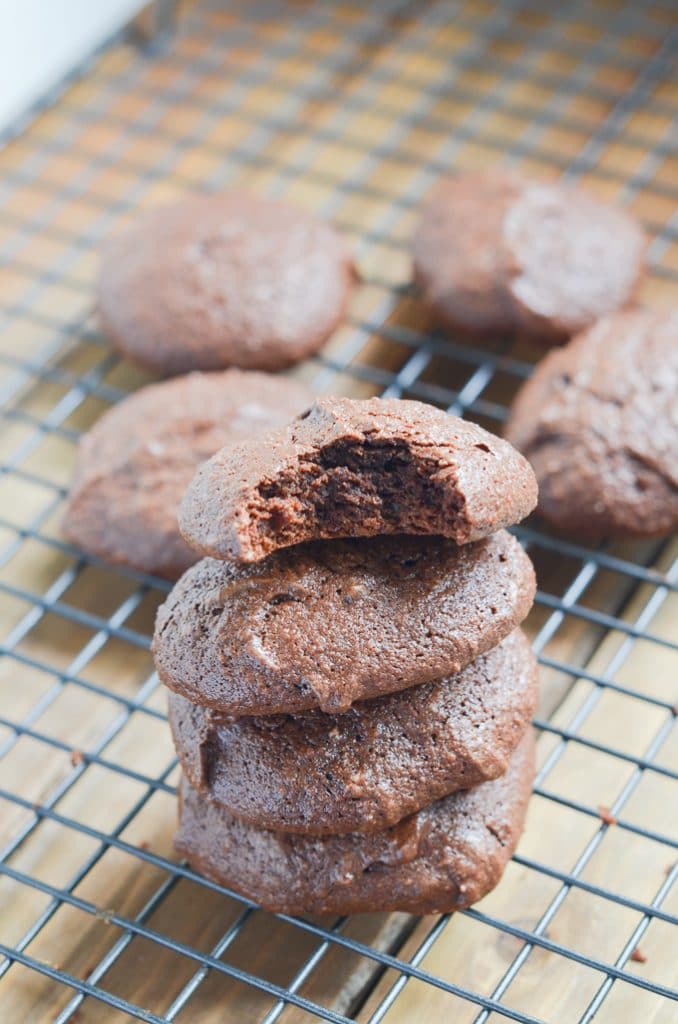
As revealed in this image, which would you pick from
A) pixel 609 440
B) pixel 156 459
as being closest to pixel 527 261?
pixel 609 440

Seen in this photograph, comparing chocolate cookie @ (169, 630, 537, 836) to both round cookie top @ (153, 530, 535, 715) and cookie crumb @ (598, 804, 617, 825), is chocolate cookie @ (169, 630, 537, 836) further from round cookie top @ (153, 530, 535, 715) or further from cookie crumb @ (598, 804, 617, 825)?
cookie crumb @ (598, 804, 617, 825)

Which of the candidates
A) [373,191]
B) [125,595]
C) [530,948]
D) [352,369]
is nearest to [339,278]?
[352,369]

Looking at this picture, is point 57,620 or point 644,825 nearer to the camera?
point 644,825

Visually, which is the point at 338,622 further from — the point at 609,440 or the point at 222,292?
the point at 222,292

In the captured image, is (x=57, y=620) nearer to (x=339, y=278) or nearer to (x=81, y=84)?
(x=339, y=278)

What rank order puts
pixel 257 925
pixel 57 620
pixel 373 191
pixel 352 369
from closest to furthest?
pixel 257 925
pixel 57 620
pixel 352 369
pixel 373 191

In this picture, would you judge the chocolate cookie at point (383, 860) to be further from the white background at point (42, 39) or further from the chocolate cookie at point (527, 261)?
the white background at point (42, 39)
